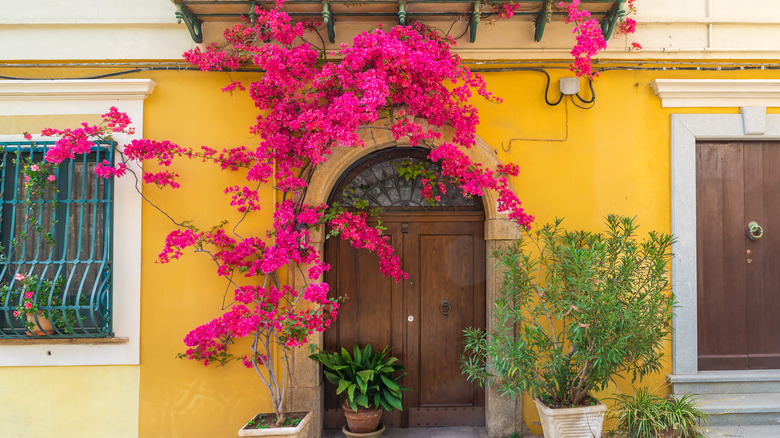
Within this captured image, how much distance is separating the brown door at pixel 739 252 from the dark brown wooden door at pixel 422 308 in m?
2.10

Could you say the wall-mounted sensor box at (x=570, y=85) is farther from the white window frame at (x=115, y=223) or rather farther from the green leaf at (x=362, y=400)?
the white window frame at (x=115, y=223)

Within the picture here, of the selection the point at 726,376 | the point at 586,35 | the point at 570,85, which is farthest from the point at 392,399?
the point at 586,35

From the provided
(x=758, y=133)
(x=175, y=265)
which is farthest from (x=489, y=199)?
(x=175, y=265)

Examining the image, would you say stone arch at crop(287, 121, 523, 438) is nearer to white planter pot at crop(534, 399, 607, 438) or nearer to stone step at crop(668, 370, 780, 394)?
white planter pot at crop(534, 399, 607, 438)

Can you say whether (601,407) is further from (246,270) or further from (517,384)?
(246,270)

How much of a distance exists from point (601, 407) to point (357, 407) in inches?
77.0

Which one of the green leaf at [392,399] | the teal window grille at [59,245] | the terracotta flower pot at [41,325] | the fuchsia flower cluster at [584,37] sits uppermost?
the fuchsia flower cluster at [584,37]

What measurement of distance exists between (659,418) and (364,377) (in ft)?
7.64

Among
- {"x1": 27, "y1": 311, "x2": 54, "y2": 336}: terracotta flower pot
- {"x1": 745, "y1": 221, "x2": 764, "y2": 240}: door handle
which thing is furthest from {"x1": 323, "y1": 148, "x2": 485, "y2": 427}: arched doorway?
{"x1": 745, "y1": 221, "x2": 764, "y2": 240}: door handle

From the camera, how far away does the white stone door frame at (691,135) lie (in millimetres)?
4410

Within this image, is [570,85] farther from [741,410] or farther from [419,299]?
[741,410]

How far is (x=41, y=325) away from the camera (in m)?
4.21

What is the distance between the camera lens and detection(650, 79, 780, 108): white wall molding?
441 cm

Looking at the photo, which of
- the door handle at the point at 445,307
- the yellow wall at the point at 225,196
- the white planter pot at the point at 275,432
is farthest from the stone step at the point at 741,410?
the white planter pot at the point at 275,432
